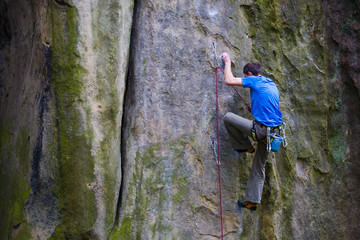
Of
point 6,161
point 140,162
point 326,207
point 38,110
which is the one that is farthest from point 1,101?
point 326,207

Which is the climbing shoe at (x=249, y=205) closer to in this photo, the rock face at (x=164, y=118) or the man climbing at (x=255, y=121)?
the man climbing at (x=255, y=121)

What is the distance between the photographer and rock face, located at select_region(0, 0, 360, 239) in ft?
17.4

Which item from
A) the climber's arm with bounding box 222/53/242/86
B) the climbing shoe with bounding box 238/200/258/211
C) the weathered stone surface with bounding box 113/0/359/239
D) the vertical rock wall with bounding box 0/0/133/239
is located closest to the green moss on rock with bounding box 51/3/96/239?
the vertical rock wall with bounding box 0/0/133/239

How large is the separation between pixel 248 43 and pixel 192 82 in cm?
120

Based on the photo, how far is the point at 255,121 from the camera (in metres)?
5.79

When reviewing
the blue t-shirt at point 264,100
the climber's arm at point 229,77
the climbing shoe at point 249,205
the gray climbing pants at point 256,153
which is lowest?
the climbing shoe at point 249,205

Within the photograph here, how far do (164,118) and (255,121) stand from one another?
127 centimetres

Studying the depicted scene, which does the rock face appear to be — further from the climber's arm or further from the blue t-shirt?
the blue t-shirt

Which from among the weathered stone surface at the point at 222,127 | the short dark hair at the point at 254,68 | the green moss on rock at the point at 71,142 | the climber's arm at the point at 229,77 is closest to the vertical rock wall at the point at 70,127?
the green moss on rock at the point at 71,142

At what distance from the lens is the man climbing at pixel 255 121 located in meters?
5.73

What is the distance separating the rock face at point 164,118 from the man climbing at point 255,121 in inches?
12.0

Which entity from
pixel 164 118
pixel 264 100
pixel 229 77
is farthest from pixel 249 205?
pixel 229 77

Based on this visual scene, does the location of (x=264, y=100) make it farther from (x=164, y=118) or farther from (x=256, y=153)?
(x=164, y=118)

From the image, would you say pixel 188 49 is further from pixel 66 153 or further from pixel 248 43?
pixel 66 153
